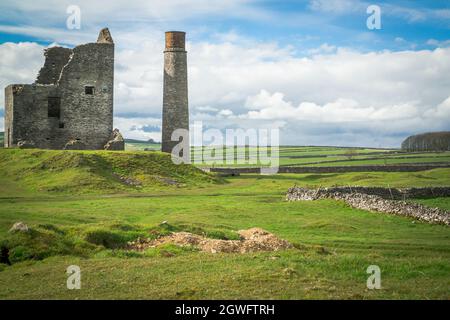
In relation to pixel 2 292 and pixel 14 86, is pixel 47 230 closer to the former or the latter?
pixel 2 292

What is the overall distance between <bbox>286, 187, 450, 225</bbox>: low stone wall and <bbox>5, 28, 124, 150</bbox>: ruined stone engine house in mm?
22914

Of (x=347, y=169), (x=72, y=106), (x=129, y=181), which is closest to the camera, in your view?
(x=129, y=181)

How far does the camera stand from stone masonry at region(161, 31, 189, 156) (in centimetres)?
6488

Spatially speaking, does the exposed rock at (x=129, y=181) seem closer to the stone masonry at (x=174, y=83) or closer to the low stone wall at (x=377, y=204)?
the low stone wall at (x=377, y=204)

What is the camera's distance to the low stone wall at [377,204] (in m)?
33.2

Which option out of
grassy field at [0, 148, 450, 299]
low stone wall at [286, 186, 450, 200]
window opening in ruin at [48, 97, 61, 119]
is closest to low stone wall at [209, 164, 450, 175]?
window opening in ruin at [48, 97, 61, 119]

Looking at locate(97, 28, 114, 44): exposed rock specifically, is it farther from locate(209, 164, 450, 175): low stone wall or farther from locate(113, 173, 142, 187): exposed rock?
locate(209, 164, 450, 175): low stone wall

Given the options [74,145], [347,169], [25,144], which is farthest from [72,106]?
[347,169]

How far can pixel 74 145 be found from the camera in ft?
192

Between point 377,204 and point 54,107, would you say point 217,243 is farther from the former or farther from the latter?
point 54,107

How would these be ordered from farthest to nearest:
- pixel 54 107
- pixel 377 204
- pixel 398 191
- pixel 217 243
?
pixel 54 107
pixel 398 191
pixel 377 204
pixel 217 243

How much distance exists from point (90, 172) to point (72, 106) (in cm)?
1398

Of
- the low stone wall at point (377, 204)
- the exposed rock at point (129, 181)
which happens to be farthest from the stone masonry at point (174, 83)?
the low stone wall at point (377, 204)

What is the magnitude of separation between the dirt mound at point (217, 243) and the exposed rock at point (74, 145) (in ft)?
117
